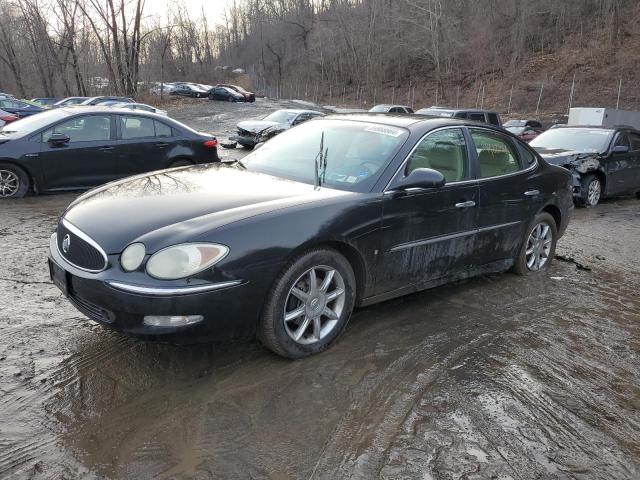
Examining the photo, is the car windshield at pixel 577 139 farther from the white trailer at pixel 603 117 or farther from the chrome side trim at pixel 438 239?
the white trailer at pixel 603 117

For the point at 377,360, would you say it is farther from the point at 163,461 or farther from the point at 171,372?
the point at 163,461

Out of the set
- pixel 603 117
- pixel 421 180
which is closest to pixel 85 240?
pixel 421 180

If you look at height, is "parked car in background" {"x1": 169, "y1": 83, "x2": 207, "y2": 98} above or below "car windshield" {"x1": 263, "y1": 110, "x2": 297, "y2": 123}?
above

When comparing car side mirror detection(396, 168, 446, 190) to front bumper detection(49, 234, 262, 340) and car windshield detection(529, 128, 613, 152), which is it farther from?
car windshield detection(529, 128, 613, 152)

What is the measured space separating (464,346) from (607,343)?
1.11 meters

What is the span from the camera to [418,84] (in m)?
50.4

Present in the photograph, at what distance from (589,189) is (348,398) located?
8533 millimetres

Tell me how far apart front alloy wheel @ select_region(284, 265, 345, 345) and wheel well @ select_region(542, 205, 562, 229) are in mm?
2909

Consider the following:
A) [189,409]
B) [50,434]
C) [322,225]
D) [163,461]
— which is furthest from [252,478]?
[322,225]

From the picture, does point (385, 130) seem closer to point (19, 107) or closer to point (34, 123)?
point (34, 123)

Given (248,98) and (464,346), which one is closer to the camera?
(464,346)

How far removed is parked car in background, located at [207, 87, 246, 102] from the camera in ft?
153

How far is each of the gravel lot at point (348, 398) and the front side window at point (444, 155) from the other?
3.59 ft

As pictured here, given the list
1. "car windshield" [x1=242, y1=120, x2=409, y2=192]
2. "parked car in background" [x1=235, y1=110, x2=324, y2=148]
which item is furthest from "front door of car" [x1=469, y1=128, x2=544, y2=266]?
"parked car in background" [x1=235, y1=110, x2=324, y2=148]
